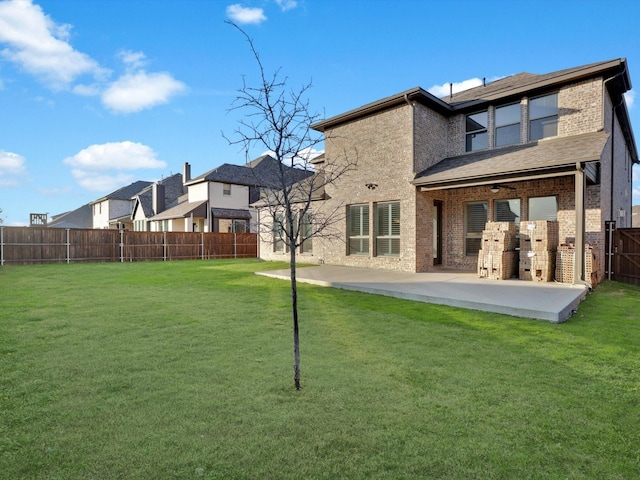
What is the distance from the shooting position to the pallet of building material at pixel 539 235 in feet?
30.7

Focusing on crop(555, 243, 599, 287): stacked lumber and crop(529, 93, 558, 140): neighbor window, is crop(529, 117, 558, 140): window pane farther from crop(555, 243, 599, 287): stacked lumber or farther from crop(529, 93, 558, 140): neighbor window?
crop(555, 243, 599, 287): stacked lumber

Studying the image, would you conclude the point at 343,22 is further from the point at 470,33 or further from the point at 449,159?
the point at 449,159

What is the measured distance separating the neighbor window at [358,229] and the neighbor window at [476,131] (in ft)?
14.5

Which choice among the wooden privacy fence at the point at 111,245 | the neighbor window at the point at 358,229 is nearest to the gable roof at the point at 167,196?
the wooden privacy fence at the point at 111,245

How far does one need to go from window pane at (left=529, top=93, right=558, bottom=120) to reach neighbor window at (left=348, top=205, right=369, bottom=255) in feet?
20.2

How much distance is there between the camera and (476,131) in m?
12.6

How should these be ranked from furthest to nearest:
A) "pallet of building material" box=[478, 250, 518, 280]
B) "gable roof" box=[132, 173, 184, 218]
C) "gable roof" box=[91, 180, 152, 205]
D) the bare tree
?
"gable roof" box=[91, 180, 152, 205] < "gable roof" box=[132, 173, 184, 218] < "pallet of building material" box=[478, 250, 518, 280] < the bare tree

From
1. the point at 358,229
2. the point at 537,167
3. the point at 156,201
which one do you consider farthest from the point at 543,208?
the point at 156,201

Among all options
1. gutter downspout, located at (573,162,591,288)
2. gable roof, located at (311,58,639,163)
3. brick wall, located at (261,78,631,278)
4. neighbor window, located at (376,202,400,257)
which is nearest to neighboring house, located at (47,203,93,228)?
gable roof, located at (311,58,639,163)

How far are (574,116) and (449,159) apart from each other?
3778mm

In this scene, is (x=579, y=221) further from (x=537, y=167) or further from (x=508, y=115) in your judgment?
(x=508, y=115)

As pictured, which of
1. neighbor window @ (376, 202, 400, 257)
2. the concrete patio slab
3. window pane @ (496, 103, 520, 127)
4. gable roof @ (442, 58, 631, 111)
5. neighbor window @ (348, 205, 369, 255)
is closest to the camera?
the concrete patio slab

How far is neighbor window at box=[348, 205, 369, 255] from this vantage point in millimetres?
13258

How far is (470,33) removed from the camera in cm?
1203
